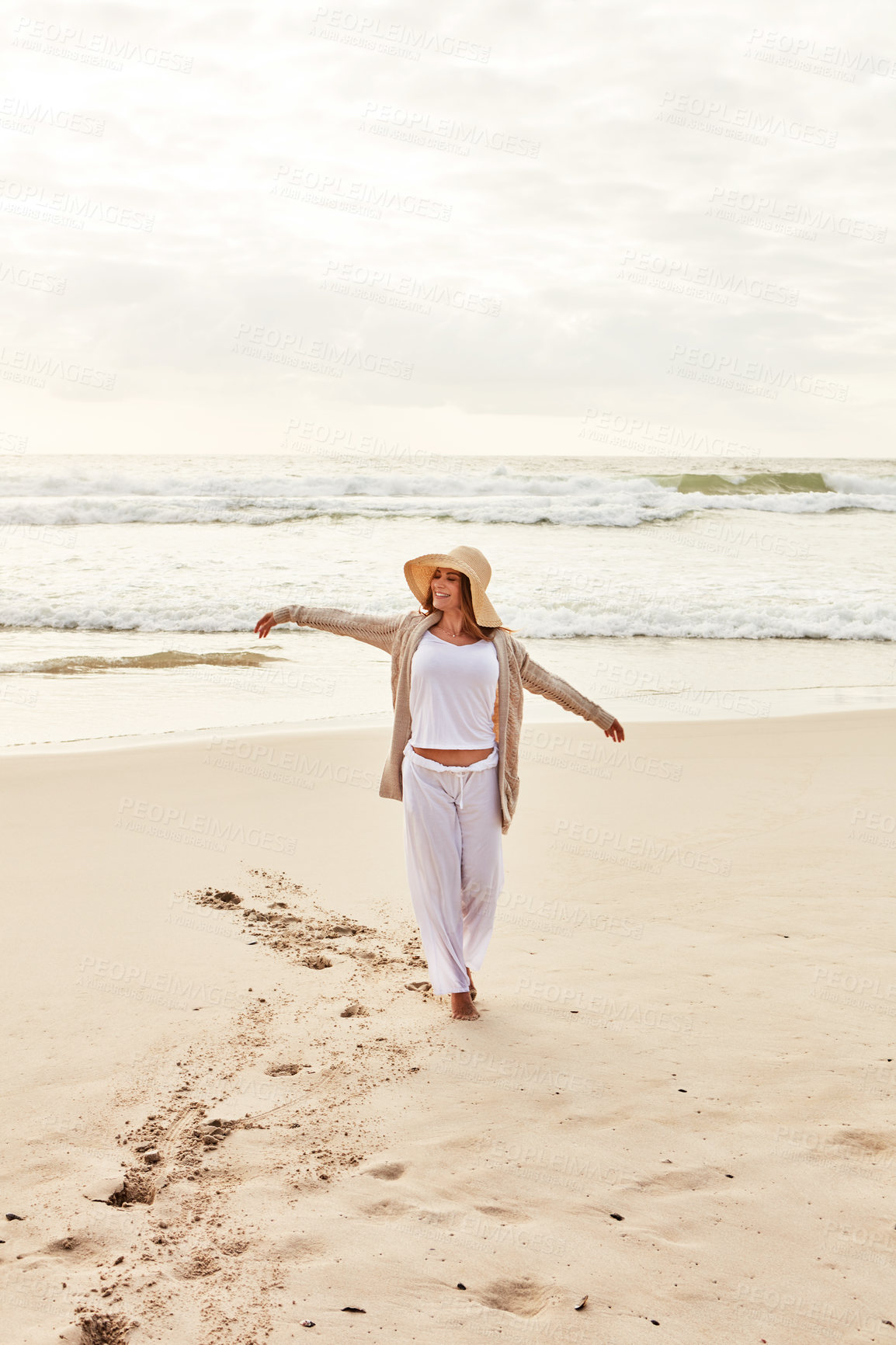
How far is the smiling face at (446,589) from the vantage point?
3852 mm

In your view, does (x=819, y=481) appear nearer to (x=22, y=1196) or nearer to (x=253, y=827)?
(x=253, y=827)

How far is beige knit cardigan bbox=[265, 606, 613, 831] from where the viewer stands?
4.00 metres

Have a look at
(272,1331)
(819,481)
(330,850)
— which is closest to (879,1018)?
(272,1331)

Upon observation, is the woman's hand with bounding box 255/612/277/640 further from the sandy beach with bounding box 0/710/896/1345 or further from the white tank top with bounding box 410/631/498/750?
→ the sandy beach with bounding box 0/710/896/1345

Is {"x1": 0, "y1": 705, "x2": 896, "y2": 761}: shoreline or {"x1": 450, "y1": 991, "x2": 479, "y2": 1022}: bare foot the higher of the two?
{"x1": 0, "y1": 705, "x2": 896, "y2": 761}: shoreline

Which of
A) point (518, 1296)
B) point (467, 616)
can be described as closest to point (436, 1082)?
point (518, 1296)

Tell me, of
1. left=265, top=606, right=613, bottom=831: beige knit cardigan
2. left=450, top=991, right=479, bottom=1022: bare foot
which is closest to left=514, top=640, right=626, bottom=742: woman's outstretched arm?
left=265, top=606, right=613, bottom=831: beige knit cardigan

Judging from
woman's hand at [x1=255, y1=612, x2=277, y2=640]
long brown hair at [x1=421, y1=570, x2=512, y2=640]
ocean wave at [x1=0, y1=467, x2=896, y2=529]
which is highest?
ocean wave at [x1=0, y1=467, x2=896, y2=529]

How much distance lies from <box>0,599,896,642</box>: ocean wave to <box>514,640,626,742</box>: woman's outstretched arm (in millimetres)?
8660

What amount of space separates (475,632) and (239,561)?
1526 cm

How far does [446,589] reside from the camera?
152 inches

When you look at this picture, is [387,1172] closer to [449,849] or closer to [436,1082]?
[436,1082]

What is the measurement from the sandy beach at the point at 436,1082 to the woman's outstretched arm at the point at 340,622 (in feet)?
4.85

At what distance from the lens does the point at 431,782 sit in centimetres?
395
